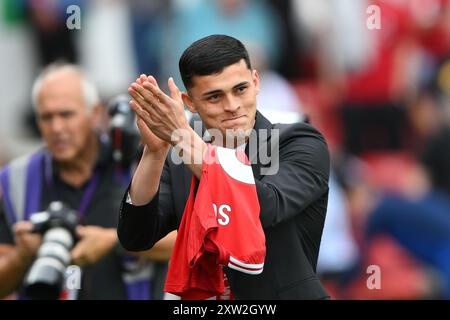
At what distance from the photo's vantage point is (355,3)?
9.62m

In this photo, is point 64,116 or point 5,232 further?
point 64,116

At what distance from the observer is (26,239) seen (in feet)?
18.6

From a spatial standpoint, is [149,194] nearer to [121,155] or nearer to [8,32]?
[121,155]

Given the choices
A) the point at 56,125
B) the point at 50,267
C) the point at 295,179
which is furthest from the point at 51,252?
the point at 295,179

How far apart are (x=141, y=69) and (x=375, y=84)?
5.69 ft

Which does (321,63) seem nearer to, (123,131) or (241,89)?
(123,131)

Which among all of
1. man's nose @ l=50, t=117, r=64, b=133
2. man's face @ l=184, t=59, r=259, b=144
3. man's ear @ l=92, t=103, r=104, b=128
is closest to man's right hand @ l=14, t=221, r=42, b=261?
man's nose @ l=50, t=117, r=64, b=133

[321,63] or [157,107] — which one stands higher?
[321,63]

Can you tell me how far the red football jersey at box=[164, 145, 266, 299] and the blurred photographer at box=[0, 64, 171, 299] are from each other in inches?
63.6

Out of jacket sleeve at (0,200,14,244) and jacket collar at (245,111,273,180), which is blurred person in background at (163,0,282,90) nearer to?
jacket sleeve at (0,200,14,244)

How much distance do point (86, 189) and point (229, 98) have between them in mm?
2116

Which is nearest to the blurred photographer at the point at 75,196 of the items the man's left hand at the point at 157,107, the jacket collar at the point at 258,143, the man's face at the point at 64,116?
the man's face at the point at 64,116

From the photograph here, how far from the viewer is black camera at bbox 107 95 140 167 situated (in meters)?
5.73
